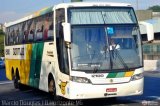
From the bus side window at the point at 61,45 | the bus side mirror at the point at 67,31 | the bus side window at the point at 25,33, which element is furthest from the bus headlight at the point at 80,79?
the bus side window at the point at 25,33

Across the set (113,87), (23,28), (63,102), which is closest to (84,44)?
(113,87)

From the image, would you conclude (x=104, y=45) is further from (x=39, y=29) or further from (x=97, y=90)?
(x=39, y=29)

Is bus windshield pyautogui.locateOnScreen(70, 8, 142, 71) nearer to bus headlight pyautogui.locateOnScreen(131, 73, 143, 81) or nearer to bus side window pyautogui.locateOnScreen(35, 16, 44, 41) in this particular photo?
bus headlight pyautogui.locateOnScreen(131, 73, 143, 81)

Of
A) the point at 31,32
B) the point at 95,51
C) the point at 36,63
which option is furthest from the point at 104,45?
the point at 31,32

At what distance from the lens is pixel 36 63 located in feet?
56.2

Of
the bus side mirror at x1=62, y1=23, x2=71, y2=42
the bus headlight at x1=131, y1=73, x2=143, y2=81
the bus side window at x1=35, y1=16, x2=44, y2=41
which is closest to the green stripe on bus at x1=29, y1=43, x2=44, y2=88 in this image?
the bus side window at x1=35, y1=16, x2=44, y2=41

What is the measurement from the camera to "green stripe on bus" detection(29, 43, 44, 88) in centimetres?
1650

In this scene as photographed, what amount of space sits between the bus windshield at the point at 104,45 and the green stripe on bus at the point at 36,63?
3.42 meters

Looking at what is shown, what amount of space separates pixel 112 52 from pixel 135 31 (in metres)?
1.06

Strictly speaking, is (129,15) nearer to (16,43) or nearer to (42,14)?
(42,14)

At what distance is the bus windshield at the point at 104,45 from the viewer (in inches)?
502

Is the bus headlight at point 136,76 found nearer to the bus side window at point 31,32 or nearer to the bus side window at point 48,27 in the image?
the bus side window at point 48,27

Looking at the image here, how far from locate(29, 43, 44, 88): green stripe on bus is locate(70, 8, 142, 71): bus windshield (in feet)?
11.2

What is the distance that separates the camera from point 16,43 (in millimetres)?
20859
